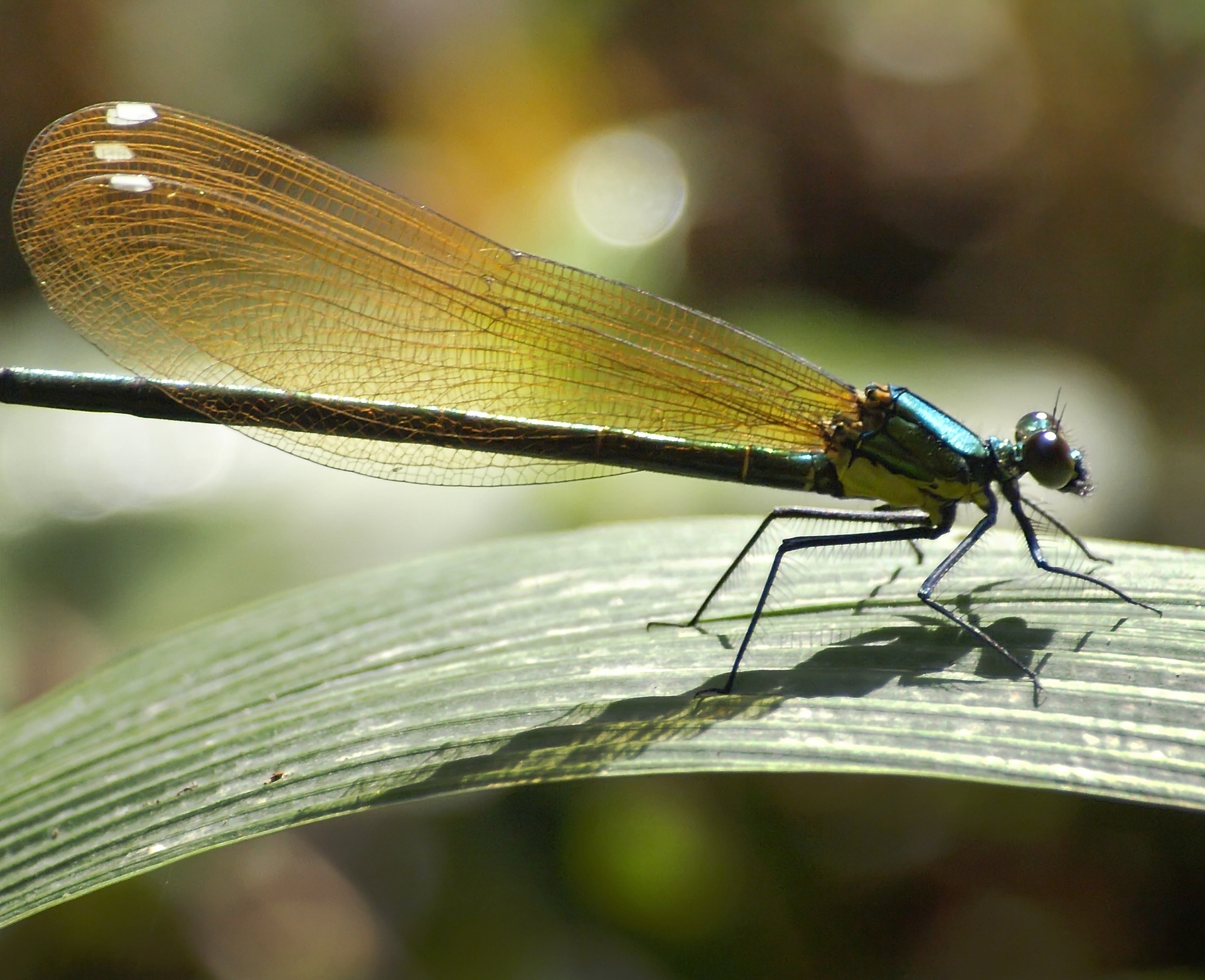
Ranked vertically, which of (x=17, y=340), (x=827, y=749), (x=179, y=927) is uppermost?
(x=17, y=340)

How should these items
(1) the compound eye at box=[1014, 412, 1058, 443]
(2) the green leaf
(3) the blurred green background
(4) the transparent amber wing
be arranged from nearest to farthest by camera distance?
(2) the green leaf, (4) the transparent amber wing, (1) the compound eye at box=[1014, 412, 1058, 443], (3) the blurred green background

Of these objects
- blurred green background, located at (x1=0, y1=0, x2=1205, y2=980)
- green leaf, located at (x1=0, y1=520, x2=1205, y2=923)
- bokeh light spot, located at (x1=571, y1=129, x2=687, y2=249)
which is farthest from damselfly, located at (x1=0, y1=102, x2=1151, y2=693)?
bokeh light spot, located at (x1=571, y1=129, x2=687, y2=249)

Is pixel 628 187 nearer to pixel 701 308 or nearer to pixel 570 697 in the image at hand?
pixel 701 308

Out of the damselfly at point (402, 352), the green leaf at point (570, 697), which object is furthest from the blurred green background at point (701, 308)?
the damselfly at point (402, 352)

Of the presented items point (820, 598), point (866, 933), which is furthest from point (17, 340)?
point (866, 933)

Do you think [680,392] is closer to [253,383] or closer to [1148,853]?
[253,383]

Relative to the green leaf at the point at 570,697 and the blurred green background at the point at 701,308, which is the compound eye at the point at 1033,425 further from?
the blurred green background at the point at 701,308

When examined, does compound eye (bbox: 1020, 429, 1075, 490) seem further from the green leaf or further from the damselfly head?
the green leaf
